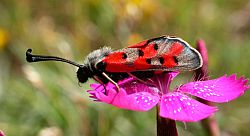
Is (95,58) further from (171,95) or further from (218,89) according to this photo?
(218,89)

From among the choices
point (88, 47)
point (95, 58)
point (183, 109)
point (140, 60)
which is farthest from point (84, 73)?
point (88, 47)

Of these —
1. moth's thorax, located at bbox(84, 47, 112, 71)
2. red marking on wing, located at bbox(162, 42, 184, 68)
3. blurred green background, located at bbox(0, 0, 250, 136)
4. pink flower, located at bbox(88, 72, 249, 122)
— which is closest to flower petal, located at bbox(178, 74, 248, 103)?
pink flower, located at bbox(88, 72, 249, 122)

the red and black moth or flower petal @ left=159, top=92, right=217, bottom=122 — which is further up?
the red and black moth

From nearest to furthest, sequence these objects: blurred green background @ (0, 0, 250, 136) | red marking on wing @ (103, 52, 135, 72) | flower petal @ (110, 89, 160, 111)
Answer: flower petal @ (110, 89, 160, 111) → red marking on wing @ (103, 52, 135, 72) → blurred green background @ (0, 0, 250, 136)

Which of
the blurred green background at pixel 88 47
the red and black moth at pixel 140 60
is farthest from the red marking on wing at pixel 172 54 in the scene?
the blurred green background at pixel 88 47

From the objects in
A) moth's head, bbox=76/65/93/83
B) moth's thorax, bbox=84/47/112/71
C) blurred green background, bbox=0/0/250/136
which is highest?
blurred green background, bbox=0/0/250/136

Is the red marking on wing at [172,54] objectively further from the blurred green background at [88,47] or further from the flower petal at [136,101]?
the blurred green background at [88,47]

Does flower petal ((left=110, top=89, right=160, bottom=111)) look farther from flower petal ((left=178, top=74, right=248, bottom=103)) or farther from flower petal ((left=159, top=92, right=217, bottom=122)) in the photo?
flower petal ((left=178, top=74, right=248, bottom=103))

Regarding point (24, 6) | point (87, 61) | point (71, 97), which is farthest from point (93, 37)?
point (87, 61)

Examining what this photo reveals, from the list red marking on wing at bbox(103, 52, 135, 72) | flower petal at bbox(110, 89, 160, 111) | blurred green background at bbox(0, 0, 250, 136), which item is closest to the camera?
flower petal at bbox(110, 89, 160, 111)
